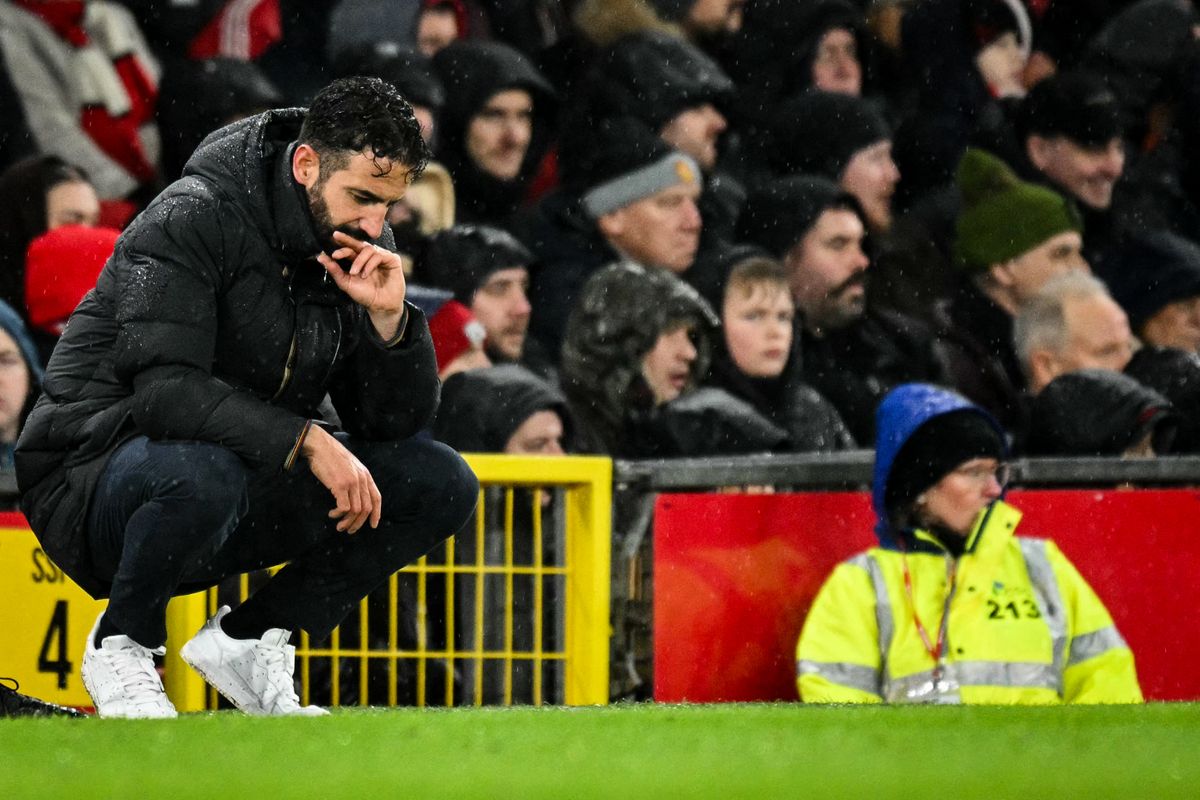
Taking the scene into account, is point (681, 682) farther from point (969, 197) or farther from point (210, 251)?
point (969, 197)

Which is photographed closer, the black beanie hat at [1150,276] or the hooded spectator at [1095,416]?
the hooded spectator at [1095,416]

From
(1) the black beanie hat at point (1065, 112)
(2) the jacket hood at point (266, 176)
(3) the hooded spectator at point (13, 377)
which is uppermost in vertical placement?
(1) the black beanie hat at point (1065, 112)

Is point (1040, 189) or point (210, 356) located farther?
point (1040, 189)

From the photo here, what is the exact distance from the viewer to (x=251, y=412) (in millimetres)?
3928

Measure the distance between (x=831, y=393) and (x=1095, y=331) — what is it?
1.06m

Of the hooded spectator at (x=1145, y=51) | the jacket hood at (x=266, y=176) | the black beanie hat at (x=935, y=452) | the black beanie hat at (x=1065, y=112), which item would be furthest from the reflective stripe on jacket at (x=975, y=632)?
the hooded spectator at (x=1145, y=51)

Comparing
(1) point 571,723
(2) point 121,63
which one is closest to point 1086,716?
(1) point 571,723

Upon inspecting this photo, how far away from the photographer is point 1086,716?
13.1 feet

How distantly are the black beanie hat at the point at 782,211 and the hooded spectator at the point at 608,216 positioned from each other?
262 millimetres

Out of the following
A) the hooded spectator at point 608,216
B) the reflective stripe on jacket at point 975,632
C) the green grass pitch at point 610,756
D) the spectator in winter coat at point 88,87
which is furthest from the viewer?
the hooded spectator at point 608,216

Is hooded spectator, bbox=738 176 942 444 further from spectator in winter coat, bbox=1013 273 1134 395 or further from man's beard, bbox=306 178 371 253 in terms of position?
man's beard, bbox=306 178 371 253

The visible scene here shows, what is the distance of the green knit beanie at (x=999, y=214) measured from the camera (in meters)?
7.65

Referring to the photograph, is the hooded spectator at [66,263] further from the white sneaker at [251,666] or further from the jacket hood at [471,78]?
the white sneaker at [251,666]

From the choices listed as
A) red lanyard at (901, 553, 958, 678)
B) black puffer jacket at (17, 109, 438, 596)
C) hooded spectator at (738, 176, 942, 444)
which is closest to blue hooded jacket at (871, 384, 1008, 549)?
red lanyard at (901, 553, 958, 678)
